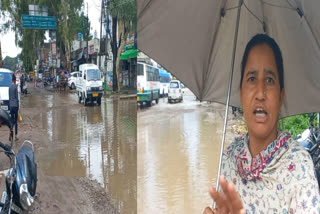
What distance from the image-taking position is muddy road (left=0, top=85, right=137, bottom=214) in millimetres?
4074

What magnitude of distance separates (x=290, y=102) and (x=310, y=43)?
10.1 inches

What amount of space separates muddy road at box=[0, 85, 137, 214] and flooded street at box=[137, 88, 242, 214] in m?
0.31

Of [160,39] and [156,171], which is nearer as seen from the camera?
[160,39]

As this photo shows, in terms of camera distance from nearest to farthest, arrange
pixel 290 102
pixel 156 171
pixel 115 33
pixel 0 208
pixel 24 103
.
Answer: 1. pixel 290 102
2. pixel 0 208
3. pixel 156 171
4. pixel 115 33
5. pixel 24 103

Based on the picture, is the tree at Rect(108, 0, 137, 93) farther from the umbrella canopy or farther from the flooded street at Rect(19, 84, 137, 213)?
the umbrella canopy

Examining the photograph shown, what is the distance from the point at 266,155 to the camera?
1.03 metres

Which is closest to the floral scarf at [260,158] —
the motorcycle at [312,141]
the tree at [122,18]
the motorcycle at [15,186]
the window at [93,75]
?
the motorcycle at [312,141]

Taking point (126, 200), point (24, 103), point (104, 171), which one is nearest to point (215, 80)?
point (126, 200)

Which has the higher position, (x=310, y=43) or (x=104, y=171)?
(x=310, y=43)

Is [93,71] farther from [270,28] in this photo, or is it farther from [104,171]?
[270,28]

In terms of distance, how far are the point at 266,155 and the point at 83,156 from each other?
214 inches

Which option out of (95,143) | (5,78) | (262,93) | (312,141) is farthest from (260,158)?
(5,78)

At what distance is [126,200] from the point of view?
4.19 meters

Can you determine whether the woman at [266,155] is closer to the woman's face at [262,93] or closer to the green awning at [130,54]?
the woman's face at [262,93]
